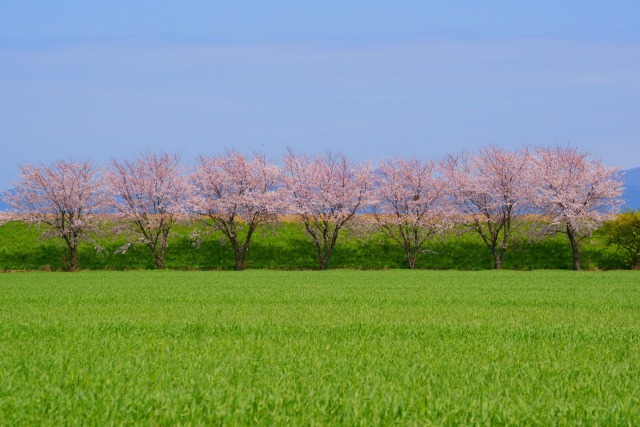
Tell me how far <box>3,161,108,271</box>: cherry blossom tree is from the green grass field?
43.8 m

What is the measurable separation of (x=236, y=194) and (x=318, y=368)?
174 ft

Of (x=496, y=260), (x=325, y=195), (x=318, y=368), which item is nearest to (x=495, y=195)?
(x=496, y=260)

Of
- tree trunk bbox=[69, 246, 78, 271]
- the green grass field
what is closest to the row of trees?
tree trunk bbox=[69, 246, 78, 271]

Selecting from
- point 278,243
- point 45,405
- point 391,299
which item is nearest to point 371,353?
point 45,405

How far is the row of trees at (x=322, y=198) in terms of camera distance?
59.2 metres

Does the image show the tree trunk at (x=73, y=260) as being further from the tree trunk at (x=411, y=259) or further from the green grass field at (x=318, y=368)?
the green grass field at (x=318, y=368)

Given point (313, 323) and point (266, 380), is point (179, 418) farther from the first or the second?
point (313, 323)

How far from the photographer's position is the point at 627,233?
57.1 meters

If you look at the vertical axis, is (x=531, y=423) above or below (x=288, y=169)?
below

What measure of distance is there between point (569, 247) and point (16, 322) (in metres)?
57.1

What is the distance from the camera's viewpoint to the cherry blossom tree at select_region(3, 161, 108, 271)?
5803 centimetres

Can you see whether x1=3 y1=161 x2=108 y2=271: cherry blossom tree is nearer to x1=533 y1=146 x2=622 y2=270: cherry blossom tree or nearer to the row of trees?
the row of trees

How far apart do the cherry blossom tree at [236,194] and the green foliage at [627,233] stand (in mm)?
29275

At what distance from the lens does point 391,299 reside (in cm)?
2098
